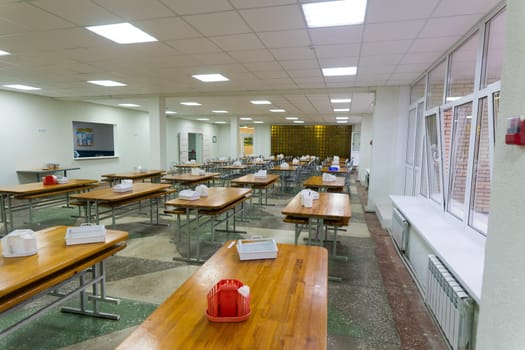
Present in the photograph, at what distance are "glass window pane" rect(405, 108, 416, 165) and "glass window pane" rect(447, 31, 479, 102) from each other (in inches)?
73.4

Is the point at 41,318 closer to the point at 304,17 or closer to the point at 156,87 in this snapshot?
the point at 304,17

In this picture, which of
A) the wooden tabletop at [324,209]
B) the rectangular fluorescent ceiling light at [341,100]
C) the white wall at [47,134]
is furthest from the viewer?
the rectangular fluorescent ceiling light at [341,100]

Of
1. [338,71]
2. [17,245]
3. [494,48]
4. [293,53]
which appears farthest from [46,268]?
[338,71]

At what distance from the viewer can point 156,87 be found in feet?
21.8

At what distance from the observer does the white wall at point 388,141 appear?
19.4 ft

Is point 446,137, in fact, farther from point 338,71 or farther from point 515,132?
point 515,132

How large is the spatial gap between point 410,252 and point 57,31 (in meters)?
4.85

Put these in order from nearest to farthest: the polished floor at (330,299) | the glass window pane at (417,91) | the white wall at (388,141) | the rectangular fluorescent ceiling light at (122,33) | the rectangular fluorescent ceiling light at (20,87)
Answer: the polished floor at (330,299) < the rectangular fluorescent ceiling light at (122,33) < the glass window pane at (417,91) < the white wall at (388,141) < the rectangular fluorescent ceiling light at (20,87)

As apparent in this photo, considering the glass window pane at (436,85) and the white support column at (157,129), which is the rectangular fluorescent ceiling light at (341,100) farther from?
the white support column at (157,129)

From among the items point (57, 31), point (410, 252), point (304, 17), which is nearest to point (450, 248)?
point (410, 252)

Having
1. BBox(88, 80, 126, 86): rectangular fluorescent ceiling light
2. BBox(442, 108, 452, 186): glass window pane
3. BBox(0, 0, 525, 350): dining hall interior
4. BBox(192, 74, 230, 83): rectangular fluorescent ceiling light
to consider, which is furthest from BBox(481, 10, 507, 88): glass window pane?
BBox(88, 80, 126, 86): rectangular fluorescent ceiling light

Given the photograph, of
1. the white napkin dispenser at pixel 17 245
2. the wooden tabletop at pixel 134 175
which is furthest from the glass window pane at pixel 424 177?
the wooden tabletop at pixel 134 175

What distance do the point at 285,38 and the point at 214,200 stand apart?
2181 mm

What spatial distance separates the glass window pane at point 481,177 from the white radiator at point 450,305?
0.72 metres
